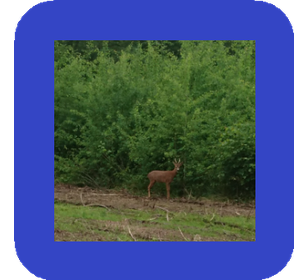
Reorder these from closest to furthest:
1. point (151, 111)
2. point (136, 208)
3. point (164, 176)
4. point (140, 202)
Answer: point (136, 208), point (140, 202), point (164, 176), point (151, 111)

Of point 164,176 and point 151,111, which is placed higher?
point 151,111

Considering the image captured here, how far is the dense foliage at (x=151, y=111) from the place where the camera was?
7.99 meters

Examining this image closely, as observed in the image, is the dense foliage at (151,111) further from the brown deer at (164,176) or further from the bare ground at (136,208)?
the bare ground at (136,208)

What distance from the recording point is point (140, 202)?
7.66 metres

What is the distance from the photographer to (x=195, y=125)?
26.7 ft

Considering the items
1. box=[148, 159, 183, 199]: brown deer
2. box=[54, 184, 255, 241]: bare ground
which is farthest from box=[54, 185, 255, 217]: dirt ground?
box=[148, 159, 183, 199]: brown deer

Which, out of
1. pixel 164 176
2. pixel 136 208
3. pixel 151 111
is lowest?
pixel 136 208

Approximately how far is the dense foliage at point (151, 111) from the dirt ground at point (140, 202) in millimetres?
292

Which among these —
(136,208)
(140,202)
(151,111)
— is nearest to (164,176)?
(140,202)

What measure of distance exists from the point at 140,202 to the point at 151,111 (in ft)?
5.88

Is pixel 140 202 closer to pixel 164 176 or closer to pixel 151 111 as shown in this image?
pixel 164 176

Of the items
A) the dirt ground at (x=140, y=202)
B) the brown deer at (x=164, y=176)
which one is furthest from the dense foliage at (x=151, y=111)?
the dirt ground at (x=140, y=202)

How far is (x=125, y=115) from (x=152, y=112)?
1.79ft

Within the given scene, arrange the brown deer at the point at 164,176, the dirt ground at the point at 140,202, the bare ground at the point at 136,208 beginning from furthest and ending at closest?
the brown deer at the point at 164,176 < the dirt ground at the point at 140,202 < the bare ground at the point at 136,208
